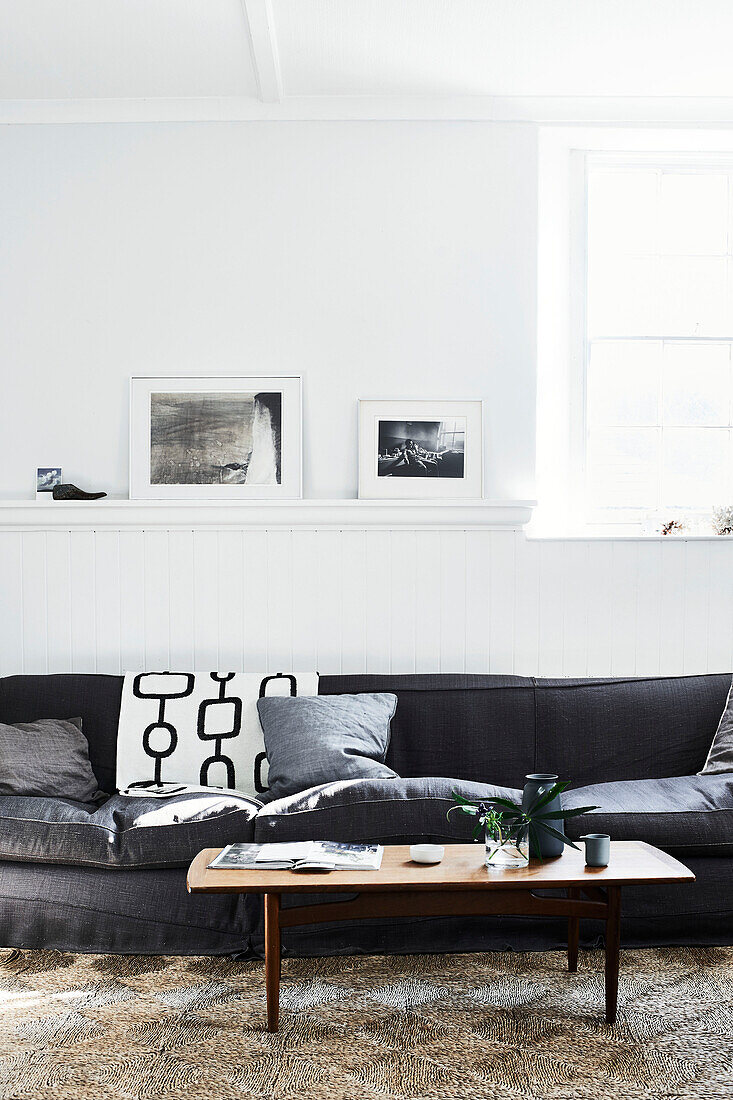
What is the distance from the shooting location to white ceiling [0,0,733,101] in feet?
9.80

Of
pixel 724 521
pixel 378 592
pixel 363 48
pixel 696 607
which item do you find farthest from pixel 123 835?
pixel 363 48

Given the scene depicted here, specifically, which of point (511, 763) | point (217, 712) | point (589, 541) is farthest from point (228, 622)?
point (589, 541)

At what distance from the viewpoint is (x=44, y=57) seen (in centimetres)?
329

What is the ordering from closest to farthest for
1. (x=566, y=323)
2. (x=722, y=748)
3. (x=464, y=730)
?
(x=722, y=748) → (x=464, y=730) → (x=566, y=323)

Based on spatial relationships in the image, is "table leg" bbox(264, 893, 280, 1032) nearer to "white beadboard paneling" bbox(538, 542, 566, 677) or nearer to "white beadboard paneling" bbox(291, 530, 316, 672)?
"white beadboard paneling" bbox(291, 530, 316, 672)

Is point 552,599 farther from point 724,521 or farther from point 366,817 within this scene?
point 366,817

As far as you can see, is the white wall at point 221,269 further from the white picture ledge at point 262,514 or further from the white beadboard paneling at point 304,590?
the white beadboard paneling at point 304,590

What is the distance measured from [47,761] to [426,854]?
1371 mm

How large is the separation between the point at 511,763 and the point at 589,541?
0.94 metres

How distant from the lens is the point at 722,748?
3160 millimetres

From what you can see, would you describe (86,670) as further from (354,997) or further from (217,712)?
(354,997)

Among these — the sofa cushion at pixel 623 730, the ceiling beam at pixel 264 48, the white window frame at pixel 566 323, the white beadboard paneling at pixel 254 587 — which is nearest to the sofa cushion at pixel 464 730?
the sofa cushion at pixel 623 730

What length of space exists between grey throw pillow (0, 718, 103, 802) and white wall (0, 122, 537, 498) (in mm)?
990

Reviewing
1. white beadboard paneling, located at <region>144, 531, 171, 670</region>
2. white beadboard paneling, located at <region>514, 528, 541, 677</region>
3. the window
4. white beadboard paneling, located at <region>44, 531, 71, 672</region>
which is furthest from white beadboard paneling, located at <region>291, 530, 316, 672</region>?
the window
